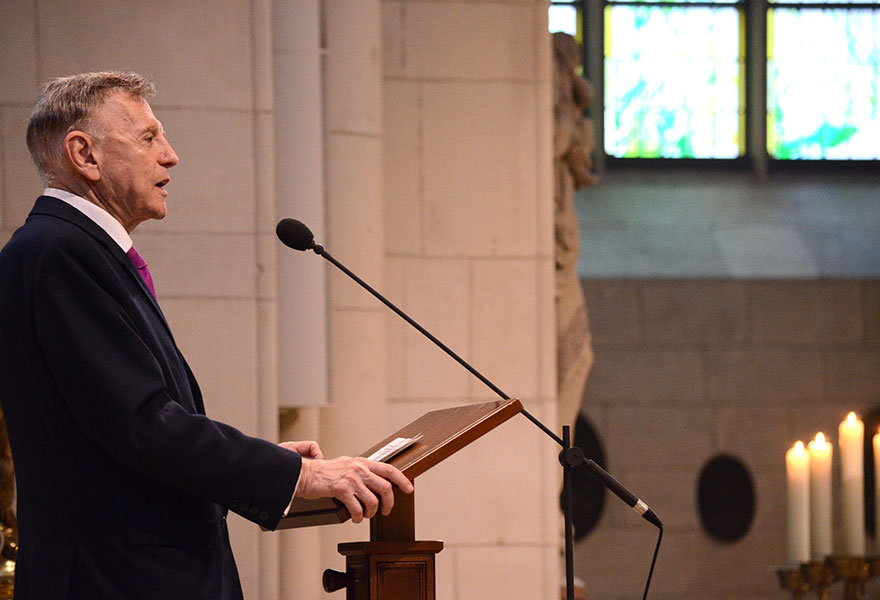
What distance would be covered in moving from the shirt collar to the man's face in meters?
0.04

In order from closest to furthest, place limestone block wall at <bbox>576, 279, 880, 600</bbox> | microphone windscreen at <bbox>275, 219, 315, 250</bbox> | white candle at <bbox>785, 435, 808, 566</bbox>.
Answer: microphone windscreen at <bbox>275, 219, 315, 250</bbox>, white candle at <bbox>785, 435, 808, 566</bbox>, limestone block wall at <bbox>576, 279, 880, 600</bbox>

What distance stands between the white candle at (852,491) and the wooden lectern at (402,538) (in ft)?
5.00

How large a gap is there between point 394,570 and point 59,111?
102cm

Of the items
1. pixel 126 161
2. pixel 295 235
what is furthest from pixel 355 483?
pixel 295 235


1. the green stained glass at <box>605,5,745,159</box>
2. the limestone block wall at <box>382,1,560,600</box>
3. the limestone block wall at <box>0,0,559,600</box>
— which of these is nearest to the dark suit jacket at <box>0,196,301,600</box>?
the limestone block wall at <box>0,0,559,600</box>

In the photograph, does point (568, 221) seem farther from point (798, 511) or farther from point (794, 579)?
point (794, 579)

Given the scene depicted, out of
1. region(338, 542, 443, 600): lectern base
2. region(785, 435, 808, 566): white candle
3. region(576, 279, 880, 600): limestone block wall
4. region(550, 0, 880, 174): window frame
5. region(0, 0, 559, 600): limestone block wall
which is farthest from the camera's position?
region(550, 0, 880, 174): window frame

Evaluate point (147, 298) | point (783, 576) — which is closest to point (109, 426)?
point (147, 298)

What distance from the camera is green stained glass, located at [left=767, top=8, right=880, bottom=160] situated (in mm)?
9805

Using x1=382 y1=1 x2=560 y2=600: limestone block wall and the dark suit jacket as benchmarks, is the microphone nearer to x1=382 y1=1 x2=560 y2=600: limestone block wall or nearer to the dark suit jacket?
the dark suit jacket

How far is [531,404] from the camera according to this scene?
17.6 ft

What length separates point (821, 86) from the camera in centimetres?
984

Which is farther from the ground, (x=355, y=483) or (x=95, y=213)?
(x=95, y=213)

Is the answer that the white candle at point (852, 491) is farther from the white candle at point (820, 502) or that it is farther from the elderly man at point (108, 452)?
the elderly man at point (108, 452)
